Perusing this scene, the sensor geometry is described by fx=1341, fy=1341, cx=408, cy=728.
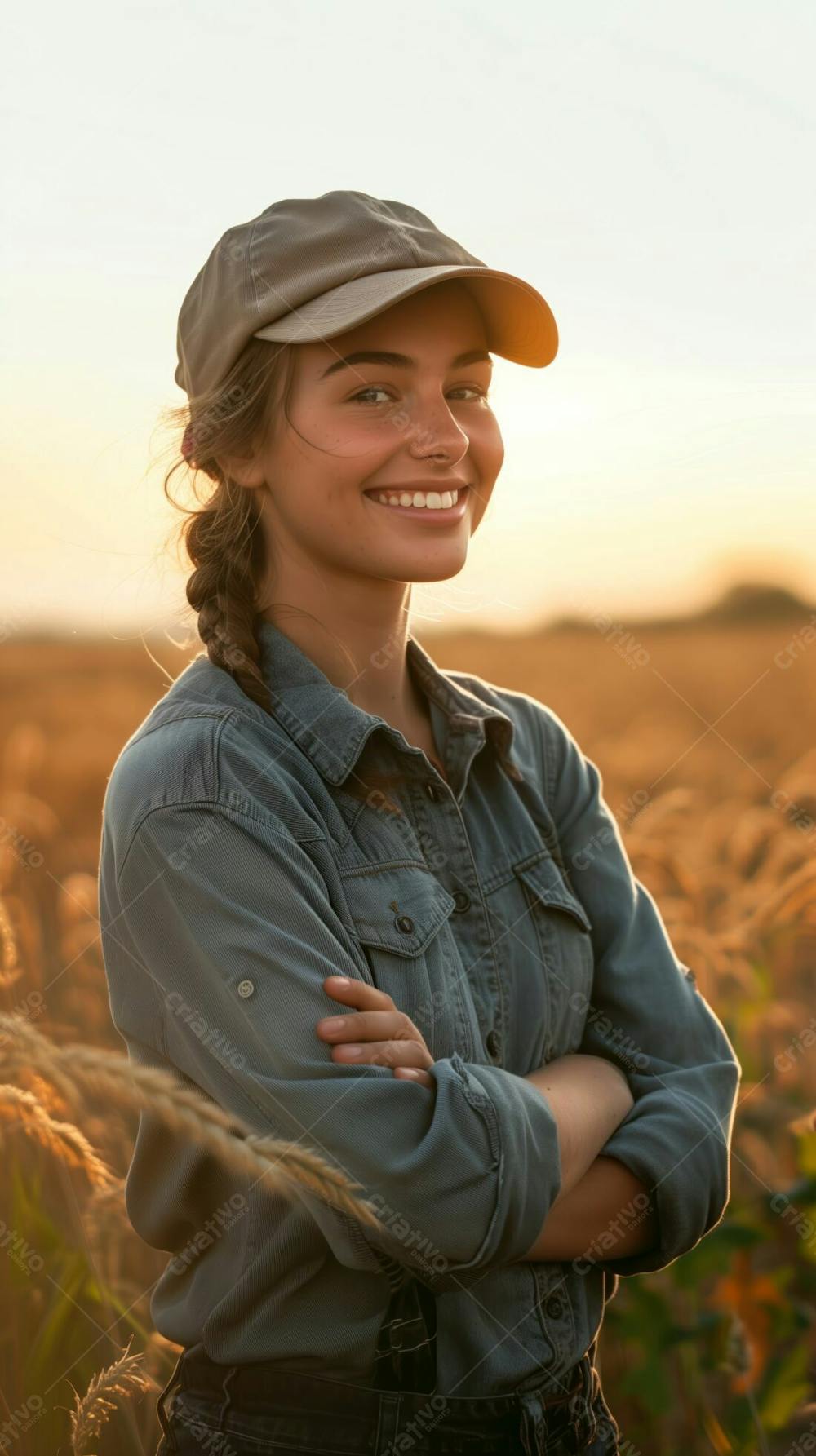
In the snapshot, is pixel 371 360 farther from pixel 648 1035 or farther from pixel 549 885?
pixel 648 1035

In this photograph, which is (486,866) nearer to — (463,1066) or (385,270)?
(463,1066)

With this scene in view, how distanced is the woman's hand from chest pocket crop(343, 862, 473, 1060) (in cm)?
11

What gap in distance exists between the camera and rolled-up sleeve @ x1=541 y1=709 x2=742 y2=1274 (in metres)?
1.79

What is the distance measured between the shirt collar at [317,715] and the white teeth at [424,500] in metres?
0.24

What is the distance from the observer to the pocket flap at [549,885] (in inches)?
73.9

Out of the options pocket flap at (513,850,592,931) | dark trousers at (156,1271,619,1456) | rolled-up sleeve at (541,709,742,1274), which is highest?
pocket flap at (513,850,592,931)

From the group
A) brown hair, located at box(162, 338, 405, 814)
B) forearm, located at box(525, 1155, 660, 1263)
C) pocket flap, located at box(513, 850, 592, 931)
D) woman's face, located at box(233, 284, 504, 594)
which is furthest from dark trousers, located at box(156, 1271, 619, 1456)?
woman's face, located at box(233, 284, 504, 594)

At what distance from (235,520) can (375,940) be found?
0.65 m

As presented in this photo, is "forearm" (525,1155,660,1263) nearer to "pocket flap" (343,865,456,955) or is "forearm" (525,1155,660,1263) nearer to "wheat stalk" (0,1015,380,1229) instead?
"pocket flap" (343,865,456,955)

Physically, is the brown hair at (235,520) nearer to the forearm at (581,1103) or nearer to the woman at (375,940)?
the woman at (375,940)

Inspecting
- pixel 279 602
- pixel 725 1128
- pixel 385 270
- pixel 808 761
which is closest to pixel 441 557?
pixel 279 602

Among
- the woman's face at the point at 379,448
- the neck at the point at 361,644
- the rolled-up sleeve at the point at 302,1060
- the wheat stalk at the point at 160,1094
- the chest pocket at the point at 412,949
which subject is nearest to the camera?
the wheat stalk at the point at 160,1094

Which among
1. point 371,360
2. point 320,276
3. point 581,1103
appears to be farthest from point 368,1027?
point 320,276

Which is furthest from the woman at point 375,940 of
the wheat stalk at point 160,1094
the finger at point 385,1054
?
the wheat stalk at point 160,1094
